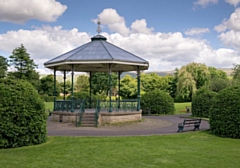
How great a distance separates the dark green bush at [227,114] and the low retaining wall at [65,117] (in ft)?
29.0

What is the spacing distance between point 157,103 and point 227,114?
14445 millimetres

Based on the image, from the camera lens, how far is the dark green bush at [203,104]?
83.0 ft

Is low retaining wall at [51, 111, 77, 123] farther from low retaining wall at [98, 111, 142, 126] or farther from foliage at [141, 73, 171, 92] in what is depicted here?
foliage at [141, 73, 171, 92]

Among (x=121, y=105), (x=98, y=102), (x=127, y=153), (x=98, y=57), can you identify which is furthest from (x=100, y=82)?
(x=127, y=153)

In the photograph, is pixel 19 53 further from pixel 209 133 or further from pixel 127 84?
pixel 209 133

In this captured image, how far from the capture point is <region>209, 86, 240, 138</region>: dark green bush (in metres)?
13.9

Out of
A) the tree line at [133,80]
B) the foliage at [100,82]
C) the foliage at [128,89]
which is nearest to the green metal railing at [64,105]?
the tree line at [133,80]

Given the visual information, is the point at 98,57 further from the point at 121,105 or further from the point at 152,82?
the point at 152,82

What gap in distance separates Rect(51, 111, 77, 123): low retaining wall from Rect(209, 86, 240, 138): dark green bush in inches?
348

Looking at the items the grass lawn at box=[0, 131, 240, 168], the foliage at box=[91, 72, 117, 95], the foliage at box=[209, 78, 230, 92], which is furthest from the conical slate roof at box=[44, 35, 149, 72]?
the foliage at box=[91, 72, 117, 95]

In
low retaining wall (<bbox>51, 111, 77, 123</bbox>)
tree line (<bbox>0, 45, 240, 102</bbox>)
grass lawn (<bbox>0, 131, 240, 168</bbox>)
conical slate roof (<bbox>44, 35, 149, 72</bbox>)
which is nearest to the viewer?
grass lawn (<bbox>0, 131, 240, 168</bbox>)

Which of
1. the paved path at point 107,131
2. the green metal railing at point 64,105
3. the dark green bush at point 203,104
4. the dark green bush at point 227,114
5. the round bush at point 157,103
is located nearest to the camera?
the dark green bush at point 227,114

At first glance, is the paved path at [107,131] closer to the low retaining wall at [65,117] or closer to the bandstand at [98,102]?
the low retaining wall at [65,117]

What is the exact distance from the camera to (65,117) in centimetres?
1966
